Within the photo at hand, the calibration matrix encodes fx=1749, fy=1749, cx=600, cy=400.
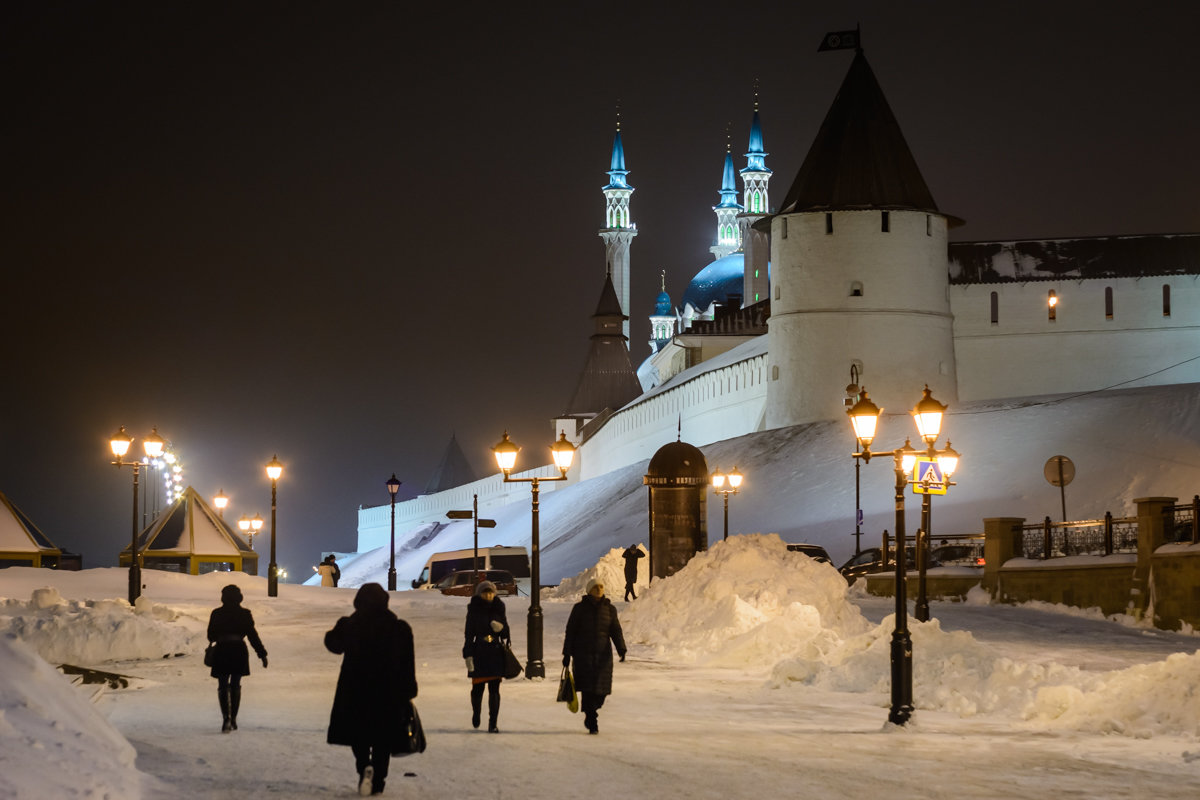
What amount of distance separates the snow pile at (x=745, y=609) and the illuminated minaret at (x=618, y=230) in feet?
315

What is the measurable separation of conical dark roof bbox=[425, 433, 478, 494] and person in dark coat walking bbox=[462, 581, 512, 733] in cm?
11352

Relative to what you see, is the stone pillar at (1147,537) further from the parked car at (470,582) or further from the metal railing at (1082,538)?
the parked car at (470,582)

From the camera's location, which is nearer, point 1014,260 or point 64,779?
point 64,779

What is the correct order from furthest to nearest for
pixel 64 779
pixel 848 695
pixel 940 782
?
pixel 848 695 < pixel 940 782 < pixel 64 779

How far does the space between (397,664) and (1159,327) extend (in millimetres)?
47547

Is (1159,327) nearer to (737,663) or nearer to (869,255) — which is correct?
(869,255)

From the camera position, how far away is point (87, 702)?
9336mm

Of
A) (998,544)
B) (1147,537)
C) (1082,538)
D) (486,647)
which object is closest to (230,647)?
(486,647)

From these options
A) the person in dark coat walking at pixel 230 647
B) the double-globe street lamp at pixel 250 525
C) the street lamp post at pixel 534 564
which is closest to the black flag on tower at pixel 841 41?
the double-globe street lamp at pixel 250 525

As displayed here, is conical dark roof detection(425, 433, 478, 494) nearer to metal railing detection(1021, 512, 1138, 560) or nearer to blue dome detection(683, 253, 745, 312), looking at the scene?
blue dome detection(683, 253, 745, 312)

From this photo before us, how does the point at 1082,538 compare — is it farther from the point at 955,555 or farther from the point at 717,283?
the point at 717,283

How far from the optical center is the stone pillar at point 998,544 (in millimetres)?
28531

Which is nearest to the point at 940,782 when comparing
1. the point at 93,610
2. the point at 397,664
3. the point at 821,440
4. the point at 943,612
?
the point at 397,664

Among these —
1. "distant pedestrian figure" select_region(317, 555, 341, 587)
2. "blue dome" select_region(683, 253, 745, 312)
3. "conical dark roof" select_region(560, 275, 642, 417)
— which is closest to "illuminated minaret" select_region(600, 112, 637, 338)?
"blue dome" select_region(683, 253, 745, 312)
